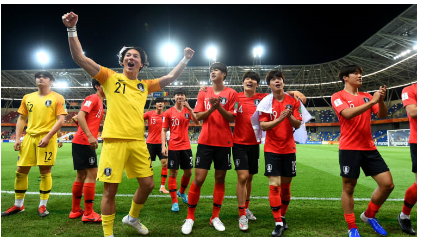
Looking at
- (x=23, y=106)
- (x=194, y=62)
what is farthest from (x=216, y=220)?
(x=194, y=62)

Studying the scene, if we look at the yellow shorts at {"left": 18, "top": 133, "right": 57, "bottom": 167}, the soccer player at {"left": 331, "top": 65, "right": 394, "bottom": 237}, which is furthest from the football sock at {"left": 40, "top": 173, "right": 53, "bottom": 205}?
the soccer player at {"left": 331, "top": 65, "right": 394, "bottom": 237}

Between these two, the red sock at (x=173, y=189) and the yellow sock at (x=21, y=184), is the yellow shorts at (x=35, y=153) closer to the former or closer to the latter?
the yellow sock at (x=21, y=184)

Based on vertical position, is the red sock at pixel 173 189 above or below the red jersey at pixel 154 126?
below

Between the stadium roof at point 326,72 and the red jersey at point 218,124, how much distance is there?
2419 centimetres

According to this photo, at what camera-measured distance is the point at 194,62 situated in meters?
43.7

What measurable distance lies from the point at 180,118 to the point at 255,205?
8.13 feet

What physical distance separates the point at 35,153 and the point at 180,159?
2.66 m

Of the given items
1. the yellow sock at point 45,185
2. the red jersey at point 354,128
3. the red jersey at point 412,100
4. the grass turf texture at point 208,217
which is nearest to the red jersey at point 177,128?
the grass turf texture at point 208,217

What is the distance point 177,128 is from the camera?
5.41m

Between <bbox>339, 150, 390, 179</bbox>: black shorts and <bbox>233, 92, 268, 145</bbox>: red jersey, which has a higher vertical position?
<bbox>233, 92, 268, 145</bbox>: red jersey

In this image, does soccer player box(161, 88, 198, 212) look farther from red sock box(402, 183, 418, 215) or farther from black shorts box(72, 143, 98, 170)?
red sock box(402, 183, 418, 215)

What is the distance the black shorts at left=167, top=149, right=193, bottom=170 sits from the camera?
5.17 meters

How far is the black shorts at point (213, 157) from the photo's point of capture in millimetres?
3732

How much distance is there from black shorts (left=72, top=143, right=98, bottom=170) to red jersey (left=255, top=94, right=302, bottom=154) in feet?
9.77
